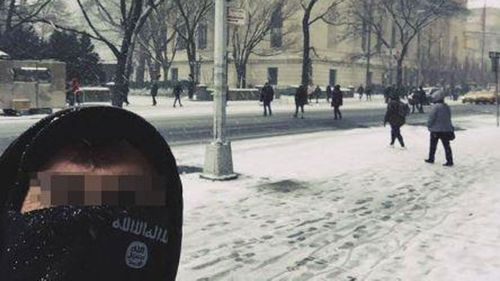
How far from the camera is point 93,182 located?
1291 millimetres

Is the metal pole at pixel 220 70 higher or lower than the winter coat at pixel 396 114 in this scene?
higher

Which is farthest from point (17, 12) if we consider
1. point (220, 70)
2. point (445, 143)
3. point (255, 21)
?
point (445, 143)

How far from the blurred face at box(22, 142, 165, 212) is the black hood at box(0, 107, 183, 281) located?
2 centimetres

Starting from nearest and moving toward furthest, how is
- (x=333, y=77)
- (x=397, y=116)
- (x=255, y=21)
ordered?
(x=397, y=116), (x=255, y=21), (x=333, y=77)

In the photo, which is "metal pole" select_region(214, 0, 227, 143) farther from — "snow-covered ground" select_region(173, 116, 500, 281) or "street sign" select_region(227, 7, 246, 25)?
"snow-covered ground" select_region(173, 116, 500, 281)

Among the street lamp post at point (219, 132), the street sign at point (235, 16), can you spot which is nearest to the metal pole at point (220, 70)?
Answer: the street lamp post at point (219, 132)

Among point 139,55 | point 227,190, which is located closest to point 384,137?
point 227,190

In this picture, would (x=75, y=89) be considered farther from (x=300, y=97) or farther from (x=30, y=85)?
(x=300, y=97)

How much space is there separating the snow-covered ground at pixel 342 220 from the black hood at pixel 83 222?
3.70 metres

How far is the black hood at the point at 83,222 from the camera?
4.13ft

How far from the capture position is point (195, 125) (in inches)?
874

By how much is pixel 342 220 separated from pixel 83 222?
6.34m

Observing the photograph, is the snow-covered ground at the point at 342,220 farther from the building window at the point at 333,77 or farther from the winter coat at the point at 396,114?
the building window at the point at 333,77

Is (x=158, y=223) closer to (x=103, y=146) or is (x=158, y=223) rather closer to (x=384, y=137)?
(x=103, y=146)
